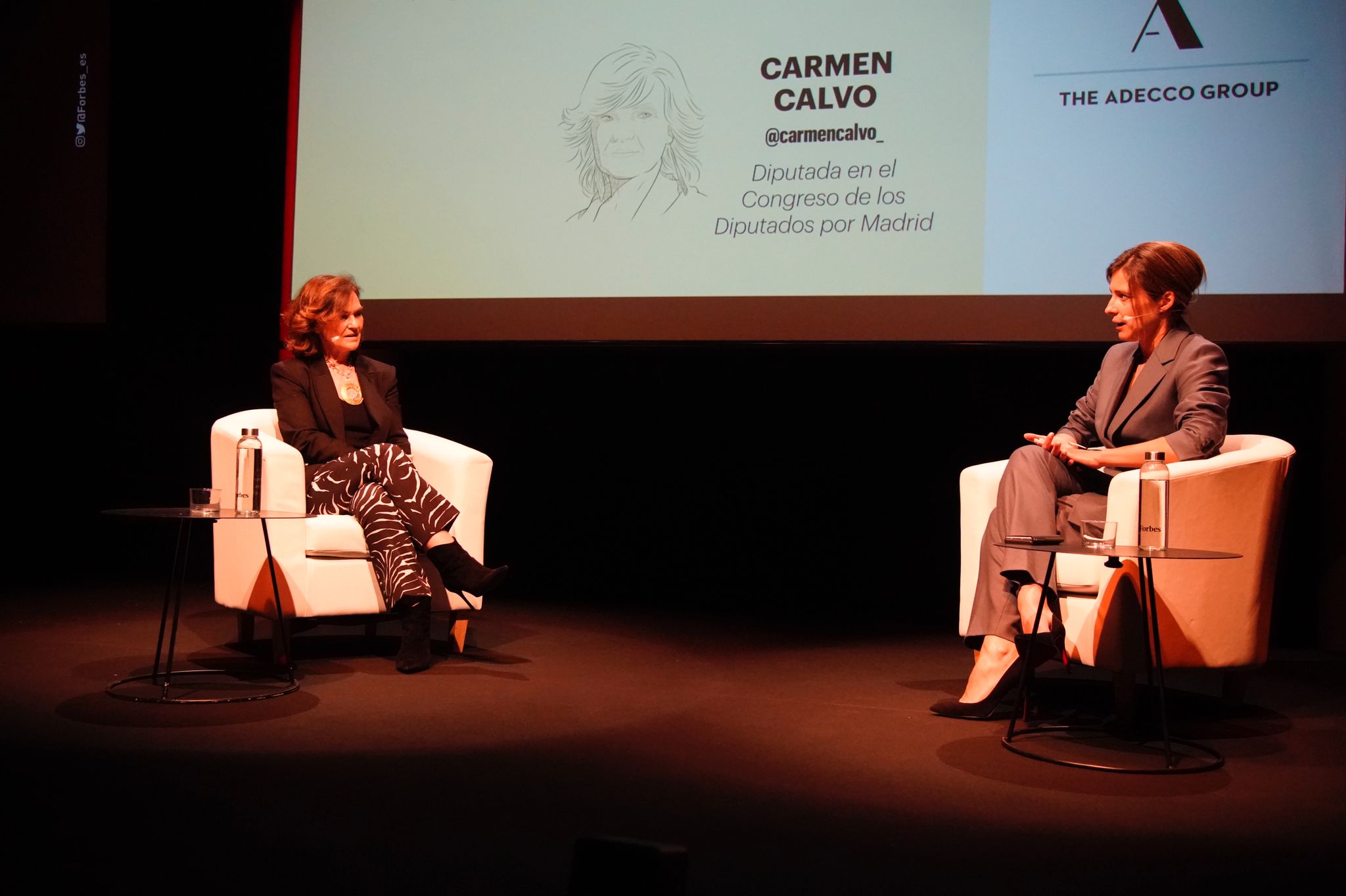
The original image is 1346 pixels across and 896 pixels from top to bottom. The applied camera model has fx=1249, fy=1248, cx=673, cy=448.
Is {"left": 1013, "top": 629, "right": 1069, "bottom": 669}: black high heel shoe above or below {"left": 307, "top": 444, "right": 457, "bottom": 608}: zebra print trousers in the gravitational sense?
below

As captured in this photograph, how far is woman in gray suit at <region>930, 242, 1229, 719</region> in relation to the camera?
2904mm

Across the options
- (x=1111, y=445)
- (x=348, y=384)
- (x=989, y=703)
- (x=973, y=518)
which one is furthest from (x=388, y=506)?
(x=1111, y=445)

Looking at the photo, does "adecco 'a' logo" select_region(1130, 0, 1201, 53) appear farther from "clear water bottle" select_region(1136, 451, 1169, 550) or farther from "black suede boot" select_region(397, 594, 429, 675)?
"black suede boot" select_region(397, 594, 429, 675)

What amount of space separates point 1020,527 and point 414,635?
1.63 meters

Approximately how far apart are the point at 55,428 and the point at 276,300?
4.29ft

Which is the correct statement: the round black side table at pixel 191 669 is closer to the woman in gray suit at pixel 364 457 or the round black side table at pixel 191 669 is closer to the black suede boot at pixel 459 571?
the woman in gray suit at pixel 364 457

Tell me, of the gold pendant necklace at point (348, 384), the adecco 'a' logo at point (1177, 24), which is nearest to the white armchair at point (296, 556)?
the gold pendant necklace at point (348, 384)

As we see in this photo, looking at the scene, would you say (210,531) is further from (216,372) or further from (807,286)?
(807,286)

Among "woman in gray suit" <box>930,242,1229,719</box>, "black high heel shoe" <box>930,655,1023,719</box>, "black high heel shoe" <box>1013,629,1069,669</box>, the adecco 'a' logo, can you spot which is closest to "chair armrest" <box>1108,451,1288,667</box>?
"woman in gray suit" <box>930,242,1229,719</box>

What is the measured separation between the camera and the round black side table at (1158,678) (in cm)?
246

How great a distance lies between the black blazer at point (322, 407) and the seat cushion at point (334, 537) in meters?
0.26

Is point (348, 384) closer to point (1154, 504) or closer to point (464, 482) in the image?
point (464, 482)

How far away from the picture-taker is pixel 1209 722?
3031 mm

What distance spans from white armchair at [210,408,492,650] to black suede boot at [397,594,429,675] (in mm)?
117
